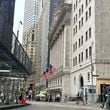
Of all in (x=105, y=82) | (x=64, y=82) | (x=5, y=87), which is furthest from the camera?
(x=64, y=82)

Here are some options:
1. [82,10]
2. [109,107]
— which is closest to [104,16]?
[82,10]

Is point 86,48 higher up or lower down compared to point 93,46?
higher up

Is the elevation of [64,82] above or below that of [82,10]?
below

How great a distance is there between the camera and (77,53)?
71.0 m

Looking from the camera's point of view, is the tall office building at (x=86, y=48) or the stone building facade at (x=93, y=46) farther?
the tall office building at (x=86, y=48)

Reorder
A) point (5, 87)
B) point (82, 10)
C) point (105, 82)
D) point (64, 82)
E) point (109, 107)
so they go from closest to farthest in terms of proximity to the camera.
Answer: point (5, 87) < point (109, 107) < point (105, 82) < point (82, 10) < point (64, 82)

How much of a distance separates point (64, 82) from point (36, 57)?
12156cm

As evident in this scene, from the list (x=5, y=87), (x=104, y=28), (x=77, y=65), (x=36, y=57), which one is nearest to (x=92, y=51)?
(x=104, y=28)

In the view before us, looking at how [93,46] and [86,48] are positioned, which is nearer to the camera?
[93,46]

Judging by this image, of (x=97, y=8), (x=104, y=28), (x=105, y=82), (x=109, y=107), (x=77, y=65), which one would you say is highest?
(x=97, y=8)

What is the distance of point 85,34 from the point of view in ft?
210

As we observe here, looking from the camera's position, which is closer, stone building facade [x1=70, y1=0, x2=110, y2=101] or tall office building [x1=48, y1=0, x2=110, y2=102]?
stone building facade [x1=70, y1=0, x2=110, y2=101]

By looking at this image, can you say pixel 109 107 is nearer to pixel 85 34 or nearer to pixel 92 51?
pixel 92 51

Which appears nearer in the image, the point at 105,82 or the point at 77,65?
the point at 105,82
